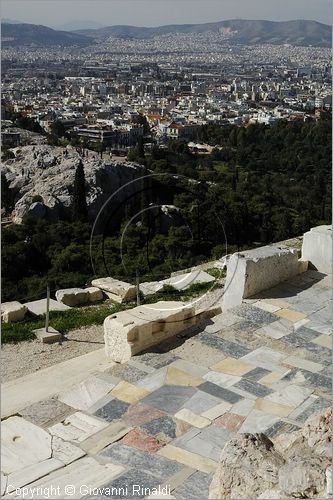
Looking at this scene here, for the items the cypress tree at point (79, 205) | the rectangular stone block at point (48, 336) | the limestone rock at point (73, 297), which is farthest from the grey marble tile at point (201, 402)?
the cypress tree at point (79, 205)

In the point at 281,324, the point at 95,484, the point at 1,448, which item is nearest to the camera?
the point at 95,484

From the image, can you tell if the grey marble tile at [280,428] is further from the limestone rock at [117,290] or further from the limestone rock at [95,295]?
the limestone rock at [95,295]

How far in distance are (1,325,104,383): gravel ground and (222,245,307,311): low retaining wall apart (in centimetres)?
136

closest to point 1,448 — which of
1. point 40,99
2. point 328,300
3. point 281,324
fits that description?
point 281,324

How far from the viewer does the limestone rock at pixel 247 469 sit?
2574mm

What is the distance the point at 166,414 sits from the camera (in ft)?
12.7

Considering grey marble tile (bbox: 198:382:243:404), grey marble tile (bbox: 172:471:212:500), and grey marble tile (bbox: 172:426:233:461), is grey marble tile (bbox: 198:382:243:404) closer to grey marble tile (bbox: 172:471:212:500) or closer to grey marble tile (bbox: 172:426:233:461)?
grey marble tile (bbox: 172:426:233:461)

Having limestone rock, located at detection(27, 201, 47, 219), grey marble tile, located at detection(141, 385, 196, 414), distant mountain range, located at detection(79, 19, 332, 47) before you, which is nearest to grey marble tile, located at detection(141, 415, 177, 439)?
grey marble tile, located at detection(141, 385, 196, 414)

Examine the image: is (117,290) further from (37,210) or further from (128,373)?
(37,210)

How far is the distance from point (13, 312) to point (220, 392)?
11.5 ft

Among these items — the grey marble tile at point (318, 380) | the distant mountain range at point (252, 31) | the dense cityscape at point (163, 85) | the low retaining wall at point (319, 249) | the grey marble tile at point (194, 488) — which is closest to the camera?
the grey marble tile at point (194, 488)

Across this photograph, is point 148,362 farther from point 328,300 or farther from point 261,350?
point 328,300

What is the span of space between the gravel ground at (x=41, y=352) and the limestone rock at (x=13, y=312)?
96 centimetres

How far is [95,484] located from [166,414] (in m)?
0.83
